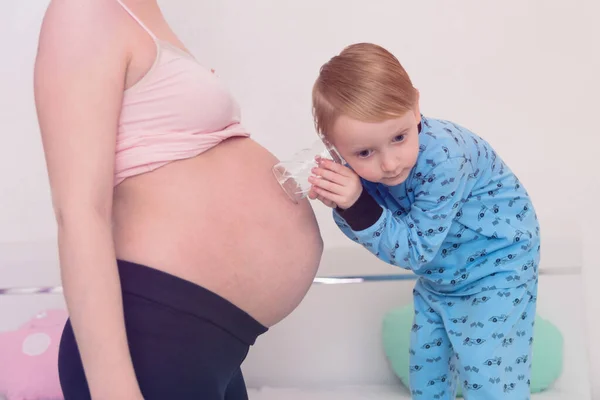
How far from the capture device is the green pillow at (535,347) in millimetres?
1614

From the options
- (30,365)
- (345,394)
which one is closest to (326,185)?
(345,394)

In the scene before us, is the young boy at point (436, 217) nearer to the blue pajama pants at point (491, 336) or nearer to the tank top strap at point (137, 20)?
the blue pajama pants at point (491, 336)

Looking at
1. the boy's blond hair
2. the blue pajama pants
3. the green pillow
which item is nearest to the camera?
the boy's blond hair

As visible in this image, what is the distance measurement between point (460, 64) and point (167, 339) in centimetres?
126

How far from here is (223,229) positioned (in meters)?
0.81

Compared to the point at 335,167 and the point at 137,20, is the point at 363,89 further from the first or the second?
the point at 137,20

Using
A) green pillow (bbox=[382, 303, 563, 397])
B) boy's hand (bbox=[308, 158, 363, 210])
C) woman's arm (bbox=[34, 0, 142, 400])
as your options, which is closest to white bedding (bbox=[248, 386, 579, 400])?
green pillow (bbox=[382, 303, 563, 397])

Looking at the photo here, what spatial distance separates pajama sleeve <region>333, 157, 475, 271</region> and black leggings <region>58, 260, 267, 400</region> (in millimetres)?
295

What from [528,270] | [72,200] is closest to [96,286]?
[72,200]

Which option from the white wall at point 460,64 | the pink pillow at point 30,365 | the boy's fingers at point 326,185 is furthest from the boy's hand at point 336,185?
the pink pillow at point 30,365

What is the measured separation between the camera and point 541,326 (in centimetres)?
163

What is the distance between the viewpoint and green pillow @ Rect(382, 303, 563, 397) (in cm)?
161

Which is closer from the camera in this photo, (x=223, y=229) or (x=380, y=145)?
(x=223, y=229)

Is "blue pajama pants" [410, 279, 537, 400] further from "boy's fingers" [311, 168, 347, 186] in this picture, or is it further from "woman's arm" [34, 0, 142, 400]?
"woman's arm" [34, 0, 142, 400]
